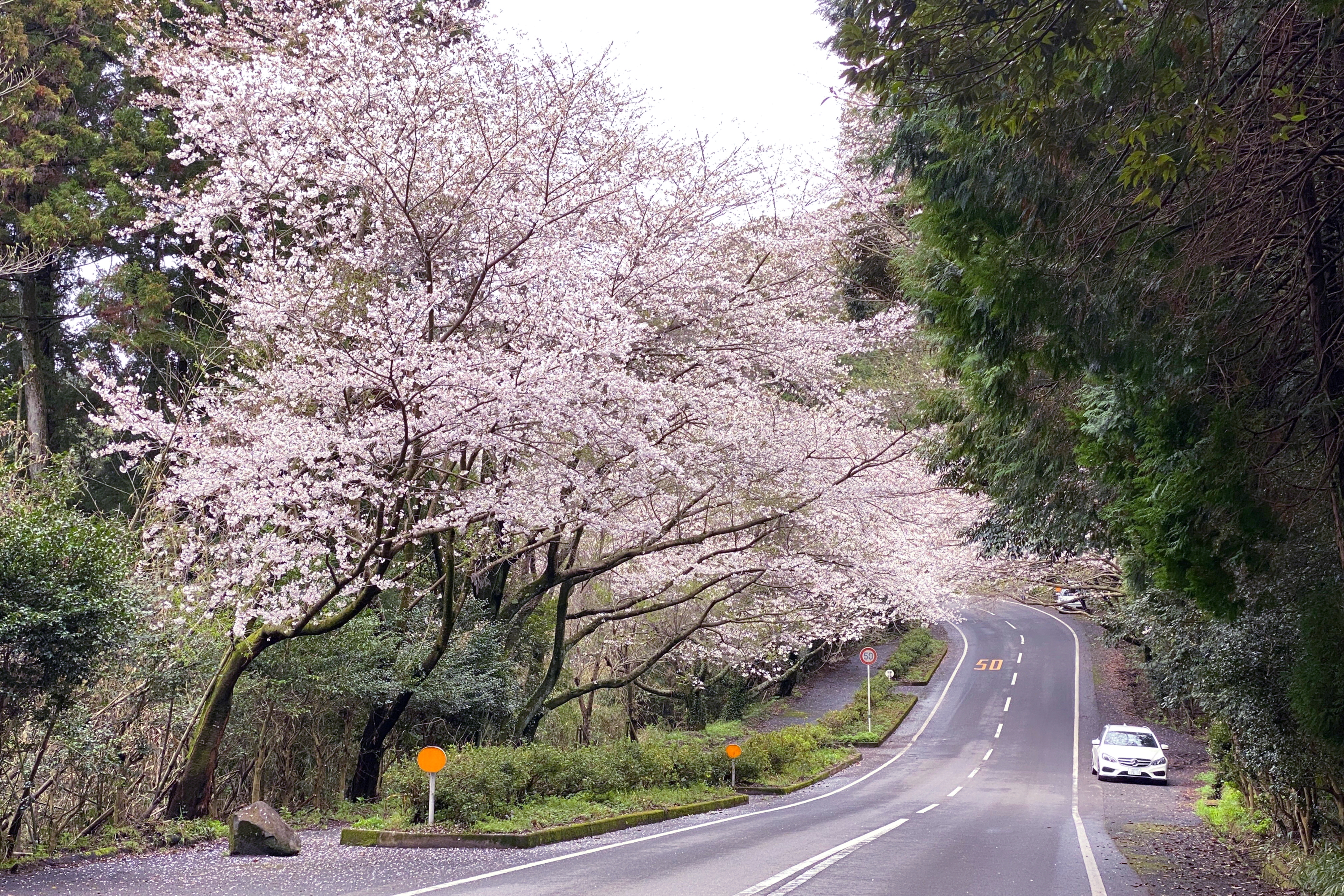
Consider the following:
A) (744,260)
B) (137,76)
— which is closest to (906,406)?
(744,260)

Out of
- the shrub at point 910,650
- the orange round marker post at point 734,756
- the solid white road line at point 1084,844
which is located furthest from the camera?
the shrub at point 910,650

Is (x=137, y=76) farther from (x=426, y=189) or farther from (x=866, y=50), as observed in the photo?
(x=866, y=50)

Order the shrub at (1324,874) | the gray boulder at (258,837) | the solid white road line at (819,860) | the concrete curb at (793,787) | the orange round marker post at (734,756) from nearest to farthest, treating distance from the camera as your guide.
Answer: the shrub at (1324,874)
the solid white road line at (819,860)
the gray boulder at (258,837)
the orange round marker post at (734,756)
the concrete curb at (793,787)

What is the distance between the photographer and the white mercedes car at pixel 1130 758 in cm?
2255

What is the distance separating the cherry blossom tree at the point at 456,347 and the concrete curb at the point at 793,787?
16.5 ft

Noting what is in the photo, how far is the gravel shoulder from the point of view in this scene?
948 centimetres

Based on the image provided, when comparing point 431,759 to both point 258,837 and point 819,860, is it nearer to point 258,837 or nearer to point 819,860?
point 258,837

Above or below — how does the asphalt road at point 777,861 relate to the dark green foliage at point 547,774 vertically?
below

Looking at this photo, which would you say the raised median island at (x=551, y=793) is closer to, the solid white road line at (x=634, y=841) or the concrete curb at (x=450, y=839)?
the concrete curb at (x=450, y=839)

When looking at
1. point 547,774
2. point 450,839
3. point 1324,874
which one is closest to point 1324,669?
point 1324,874

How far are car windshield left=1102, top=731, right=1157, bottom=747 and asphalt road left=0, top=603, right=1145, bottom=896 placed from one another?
2.30 meters

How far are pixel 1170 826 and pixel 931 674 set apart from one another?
26167 mm

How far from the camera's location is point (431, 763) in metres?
10.6

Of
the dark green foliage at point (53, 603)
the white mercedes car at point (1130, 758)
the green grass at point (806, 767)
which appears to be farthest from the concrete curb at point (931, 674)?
the dark green foliage at point (53, 603)
